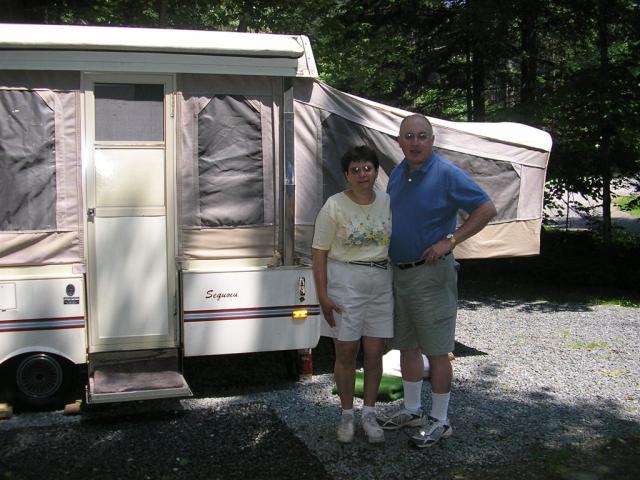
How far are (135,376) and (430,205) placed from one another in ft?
7.87

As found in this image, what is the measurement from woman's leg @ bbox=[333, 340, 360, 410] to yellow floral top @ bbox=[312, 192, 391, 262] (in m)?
0.49

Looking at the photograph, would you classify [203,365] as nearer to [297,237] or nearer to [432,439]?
[297,237]

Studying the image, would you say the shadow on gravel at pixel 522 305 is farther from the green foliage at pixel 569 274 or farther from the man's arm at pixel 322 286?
the man's arm at pixel 322 286

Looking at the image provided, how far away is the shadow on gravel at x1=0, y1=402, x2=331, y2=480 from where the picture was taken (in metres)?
3.97

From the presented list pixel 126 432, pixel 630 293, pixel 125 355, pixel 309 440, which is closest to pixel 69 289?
pixel 125 355

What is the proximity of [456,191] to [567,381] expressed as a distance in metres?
2.40

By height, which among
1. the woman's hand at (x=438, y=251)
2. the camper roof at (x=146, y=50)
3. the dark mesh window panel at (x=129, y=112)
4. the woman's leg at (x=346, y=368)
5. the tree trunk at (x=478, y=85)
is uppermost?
the tree trunk at (x=478, y=85)

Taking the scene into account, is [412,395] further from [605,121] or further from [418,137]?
[605,121]

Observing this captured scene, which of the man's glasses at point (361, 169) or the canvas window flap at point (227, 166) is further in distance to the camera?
the canvas window flap at point (227, 166)

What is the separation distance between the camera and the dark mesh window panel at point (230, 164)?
519 centimetres

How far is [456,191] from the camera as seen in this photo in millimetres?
4094

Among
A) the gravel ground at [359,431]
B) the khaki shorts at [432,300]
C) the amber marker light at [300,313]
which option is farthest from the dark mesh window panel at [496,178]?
the khaki shorts at [432,300]

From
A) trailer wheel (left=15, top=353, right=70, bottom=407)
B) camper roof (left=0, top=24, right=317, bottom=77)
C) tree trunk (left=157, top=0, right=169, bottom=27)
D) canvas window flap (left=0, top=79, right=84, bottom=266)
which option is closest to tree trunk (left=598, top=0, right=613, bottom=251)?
camper roof (left=0, top=24, right=317, bottom=77)

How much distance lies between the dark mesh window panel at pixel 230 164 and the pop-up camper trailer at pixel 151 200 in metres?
0.01
